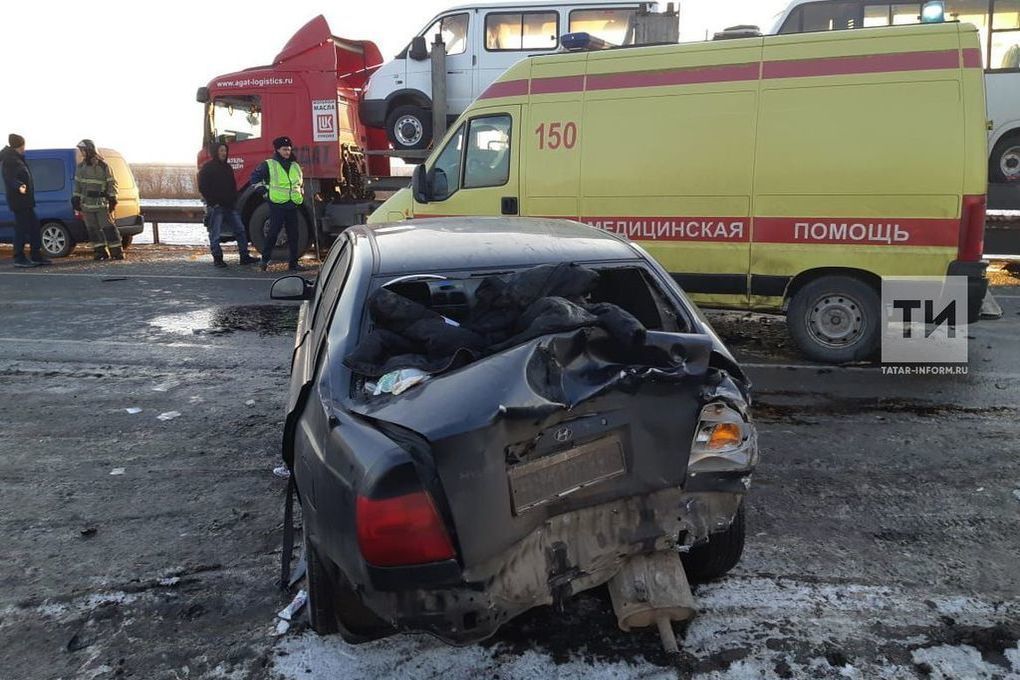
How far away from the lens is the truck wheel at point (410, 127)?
12.3 meters

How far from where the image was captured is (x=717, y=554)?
2971mm

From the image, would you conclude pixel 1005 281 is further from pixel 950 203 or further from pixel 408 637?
pixel 408 637

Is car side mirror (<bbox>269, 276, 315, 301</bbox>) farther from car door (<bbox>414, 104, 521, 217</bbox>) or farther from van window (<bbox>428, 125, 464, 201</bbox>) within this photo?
van window (<bbox>428, 125, 464, 201</bbox>)

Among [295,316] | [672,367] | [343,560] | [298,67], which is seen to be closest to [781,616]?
Result: [672,367]

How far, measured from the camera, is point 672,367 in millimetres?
2494

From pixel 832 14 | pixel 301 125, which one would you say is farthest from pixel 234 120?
pixel 832 14

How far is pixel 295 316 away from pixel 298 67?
5729 mm

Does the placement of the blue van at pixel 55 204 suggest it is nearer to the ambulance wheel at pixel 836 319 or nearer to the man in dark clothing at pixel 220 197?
the man in dark clothing at pixel 220 197

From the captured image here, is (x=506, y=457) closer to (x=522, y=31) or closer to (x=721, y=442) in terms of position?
(x=721, y=442)

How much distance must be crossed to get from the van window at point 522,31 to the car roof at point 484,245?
871cm

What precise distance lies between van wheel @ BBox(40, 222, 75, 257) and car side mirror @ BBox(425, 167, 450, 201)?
898 centimetres

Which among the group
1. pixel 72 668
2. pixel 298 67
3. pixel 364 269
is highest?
pixel 298 67

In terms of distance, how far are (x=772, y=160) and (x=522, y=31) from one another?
6.79 metres

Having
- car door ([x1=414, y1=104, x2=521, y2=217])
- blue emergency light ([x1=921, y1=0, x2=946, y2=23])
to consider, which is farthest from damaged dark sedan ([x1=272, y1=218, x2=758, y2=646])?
blue emergency light ([x1=921, y1=0, x2=946, y2=23])
